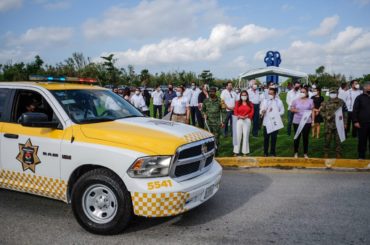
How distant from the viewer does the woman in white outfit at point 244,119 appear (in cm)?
920

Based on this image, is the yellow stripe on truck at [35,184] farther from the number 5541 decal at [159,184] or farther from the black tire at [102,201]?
the number 5541 decal at [159,184]

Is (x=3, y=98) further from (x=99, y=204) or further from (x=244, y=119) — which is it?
(x=244, y=119)

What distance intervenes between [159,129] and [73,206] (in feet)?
4.65

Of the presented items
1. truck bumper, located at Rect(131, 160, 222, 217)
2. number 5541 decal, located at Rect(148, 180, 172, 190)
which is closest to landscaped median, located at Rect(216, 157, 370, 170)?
truck bumper, located at Rect(131, 160, 222, 217)

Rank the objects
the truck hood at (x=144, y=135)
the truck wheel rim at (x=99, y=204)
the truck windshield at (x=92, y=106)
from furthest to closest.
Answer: the truck windshield at (x=92, y=106) → the truck wheel rim at (x=99, y=204) → the truck hood at (x=144, y=135)

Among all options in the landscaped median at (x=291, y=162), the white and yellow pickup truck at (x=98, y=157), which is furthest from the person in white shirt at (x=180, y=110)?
the white and yellow pickup truck at (x=98, y=157)

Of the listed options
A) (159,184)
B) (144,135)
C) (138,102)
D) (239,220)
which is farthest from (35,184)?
(138,102)

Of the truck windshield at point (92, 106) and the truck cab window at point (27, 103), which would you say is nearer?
the truck windshield at point (92, 106)

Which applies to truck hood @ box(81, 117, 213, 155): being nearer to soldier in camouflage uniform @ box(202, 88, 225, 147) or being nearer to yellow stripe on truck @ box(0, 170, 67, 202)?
yellow stripe on truck @ box(0, 170, 67, 202)

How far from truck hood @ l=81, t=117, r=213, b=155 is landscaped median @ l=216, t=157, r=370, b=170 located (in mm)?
3946

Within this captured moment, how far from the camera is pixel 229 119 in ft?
44.7

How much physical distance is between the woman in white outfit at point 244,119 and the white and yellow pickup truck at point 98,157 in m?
4.36

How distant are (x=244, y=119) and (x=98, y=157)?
19.0ft

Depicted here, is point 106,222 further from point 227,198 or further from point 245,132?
point 245,132
